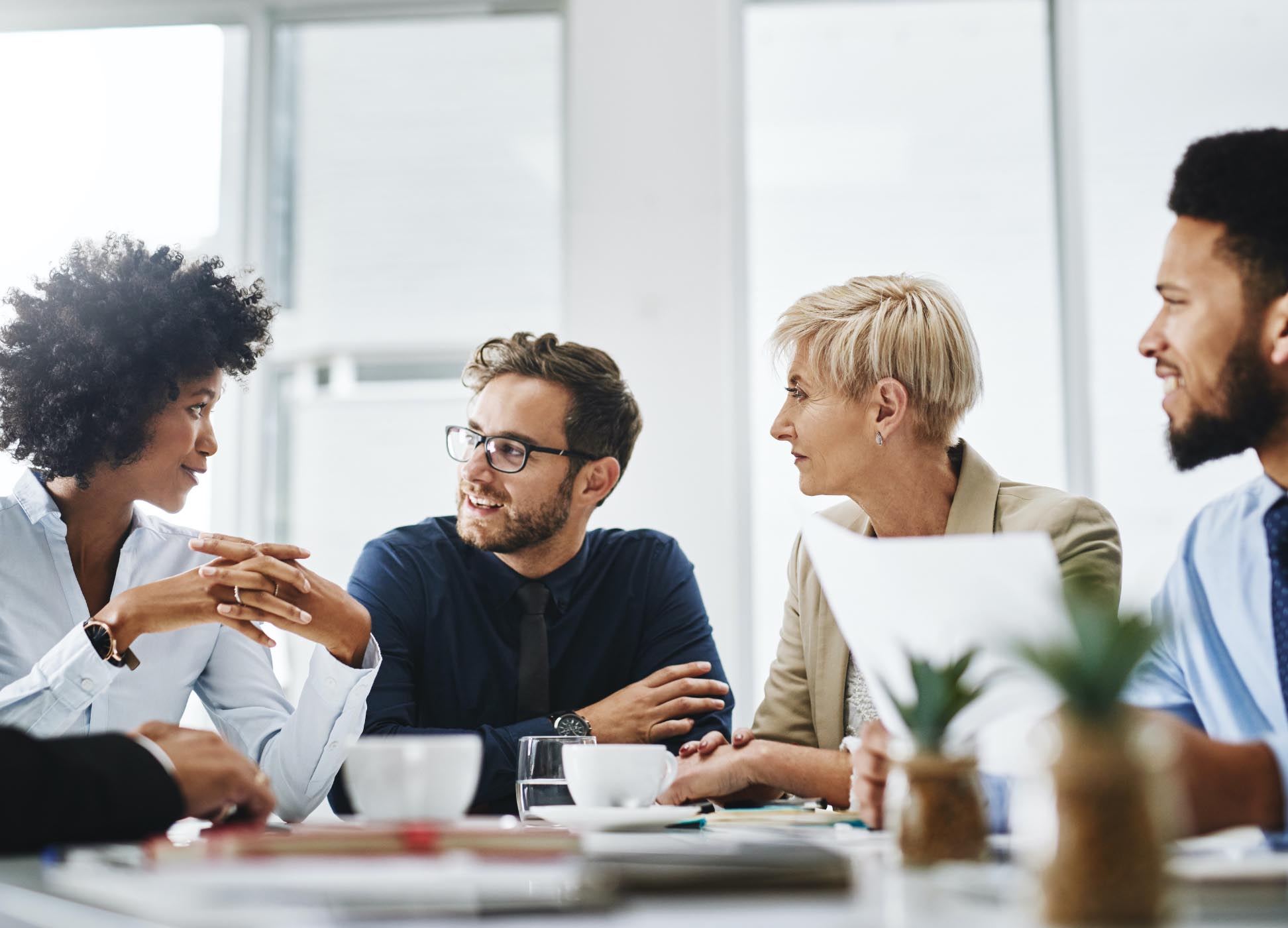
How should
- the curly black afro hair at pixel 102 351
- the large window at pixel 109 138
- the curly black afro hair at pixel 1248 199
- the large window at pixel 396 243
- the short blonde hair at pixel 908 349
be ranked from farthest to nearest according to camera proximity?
the large window at pixel 109 138, the large window at pixel 396 243, the short blonde hair at pixel 908 349, the curly black afro hair at pixel 102 351, the curly black afro hair at pixel 1248 199

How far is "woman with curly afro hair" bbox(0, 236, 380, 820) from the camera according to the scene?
1.78 m

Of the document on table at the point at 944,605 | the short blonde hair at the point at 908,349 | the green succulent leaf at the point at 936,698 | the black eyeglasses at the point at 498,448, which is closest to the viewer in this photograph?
the green succulent leaf at the point at 936,698

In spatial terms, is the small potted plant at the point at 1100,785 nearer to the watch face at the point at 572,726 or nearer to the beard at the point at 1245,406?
the beard at the point at 1245,406

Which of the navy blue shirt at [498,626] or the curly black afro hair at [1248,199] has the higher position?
the curly black afro hair at [1248,199]

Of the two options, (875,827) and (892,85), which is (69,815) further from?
(892,85)

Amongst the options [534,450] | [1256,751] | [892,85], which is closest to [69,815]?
[1256,751]

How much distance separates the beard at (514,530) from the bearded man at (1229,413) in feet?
4.09

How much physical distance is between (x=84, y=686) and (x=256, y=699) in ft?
1.36

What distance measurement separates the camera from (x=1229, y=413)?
4.99 ft

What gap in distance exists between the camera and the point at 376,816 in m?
0.97

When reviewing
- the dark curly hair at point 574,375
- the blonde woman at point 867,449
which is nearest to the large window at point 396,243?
the dark curly hair at point 574,375

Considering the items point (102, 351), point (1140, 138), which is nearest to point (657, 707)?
point (102, 351)

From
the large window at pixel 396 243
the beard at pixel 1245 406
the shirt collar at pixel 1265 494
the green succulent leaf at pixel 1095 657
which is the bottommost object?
the green succulent leaf at pixel 1095 657

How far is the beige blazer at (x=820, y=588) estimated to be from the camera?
6.26ft
